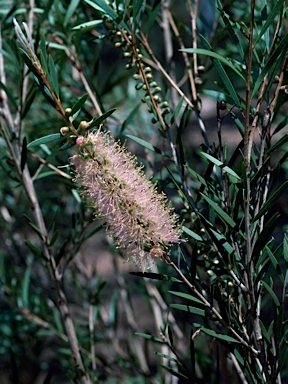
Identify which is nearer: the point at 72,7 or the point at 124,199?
the point at 124,199

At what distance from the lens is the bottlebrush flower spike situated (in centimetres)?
37

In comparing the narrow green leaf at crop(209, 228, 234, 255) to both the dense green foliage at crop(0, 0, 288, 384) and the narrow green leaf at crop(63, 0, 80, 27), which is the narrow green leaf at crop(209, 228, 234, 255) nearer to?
the dense green foliage at crop(0, 0, 288, 384)

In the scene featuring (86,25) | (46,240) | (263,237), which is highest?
(86,25)

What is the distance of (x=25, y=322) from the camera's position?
87cm

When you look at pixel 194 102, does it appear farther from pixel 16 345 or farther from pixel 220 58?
pixel 16 345

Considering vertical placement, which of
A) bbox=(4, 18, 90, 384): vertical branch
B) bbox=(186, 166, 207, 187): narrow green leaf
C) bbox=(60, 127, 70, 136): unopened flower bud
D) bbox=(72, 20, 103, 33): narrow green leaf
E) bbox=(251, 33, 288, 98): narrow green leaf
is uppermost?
bbox=(251, 33, 288, 98): narrow green leaf

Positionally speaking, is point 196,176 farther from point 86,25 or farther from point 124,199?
point 86,25

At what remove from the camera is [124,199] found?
37cm

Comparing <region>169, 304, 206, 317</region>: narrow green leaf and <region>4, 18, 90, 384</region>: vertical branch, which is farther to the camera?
<region>4, 18, 90, 384</region>: vertical branch

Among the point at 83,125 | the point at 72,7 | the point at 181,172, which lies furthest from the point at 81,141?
the point at 72,7

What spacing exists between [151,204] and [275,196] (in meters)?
0.09

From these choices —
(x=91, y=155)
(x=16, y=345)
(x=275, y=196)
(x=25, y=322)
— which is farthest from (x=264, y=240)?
(x=16, y=345)

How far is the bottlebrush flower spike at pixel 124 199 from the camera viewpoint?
0.37 m

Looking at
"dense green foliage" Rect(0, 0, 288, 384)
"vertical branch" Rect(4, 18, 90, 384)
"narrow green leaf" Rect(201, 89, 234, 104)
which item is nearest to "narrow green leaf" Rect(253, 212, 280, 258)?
"dense green foliage" Rect(0, 0, 288, 384)
